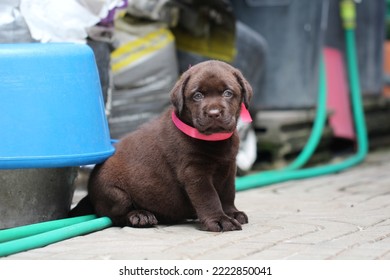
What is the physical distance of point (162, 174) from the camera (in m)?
3.46

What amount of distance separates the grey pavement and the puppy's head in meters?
0.43

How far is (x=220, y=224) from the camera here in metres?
3.33

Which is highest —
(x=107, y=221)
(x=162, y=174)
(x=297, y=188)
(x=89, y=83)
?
(x=89, y=83)

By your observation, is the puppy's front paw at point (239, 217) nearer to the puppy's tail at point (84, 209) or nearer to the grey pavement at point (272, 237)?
the grey pavement at point (272, 237)

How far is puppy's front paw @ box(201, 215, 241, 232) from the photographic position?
3.30 meters

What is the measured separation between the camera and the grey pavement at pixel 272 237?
290 centimetres

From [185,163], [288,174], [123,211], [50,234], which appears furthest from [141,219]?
[288,174]

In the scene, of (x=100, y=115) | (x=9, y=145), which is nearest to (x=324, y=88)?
(x=100, y=115)

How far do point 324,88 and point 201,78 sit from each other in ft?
9.54

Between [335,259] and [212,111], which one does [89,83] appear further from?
[335,259]

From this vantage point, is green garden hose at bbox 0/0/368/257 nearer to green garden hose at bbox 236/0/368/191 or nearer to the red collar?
green garden hose at bbox 236/0/368/191

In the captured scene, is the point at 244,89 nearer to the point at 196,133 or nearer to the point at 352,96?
the point at 196,133
